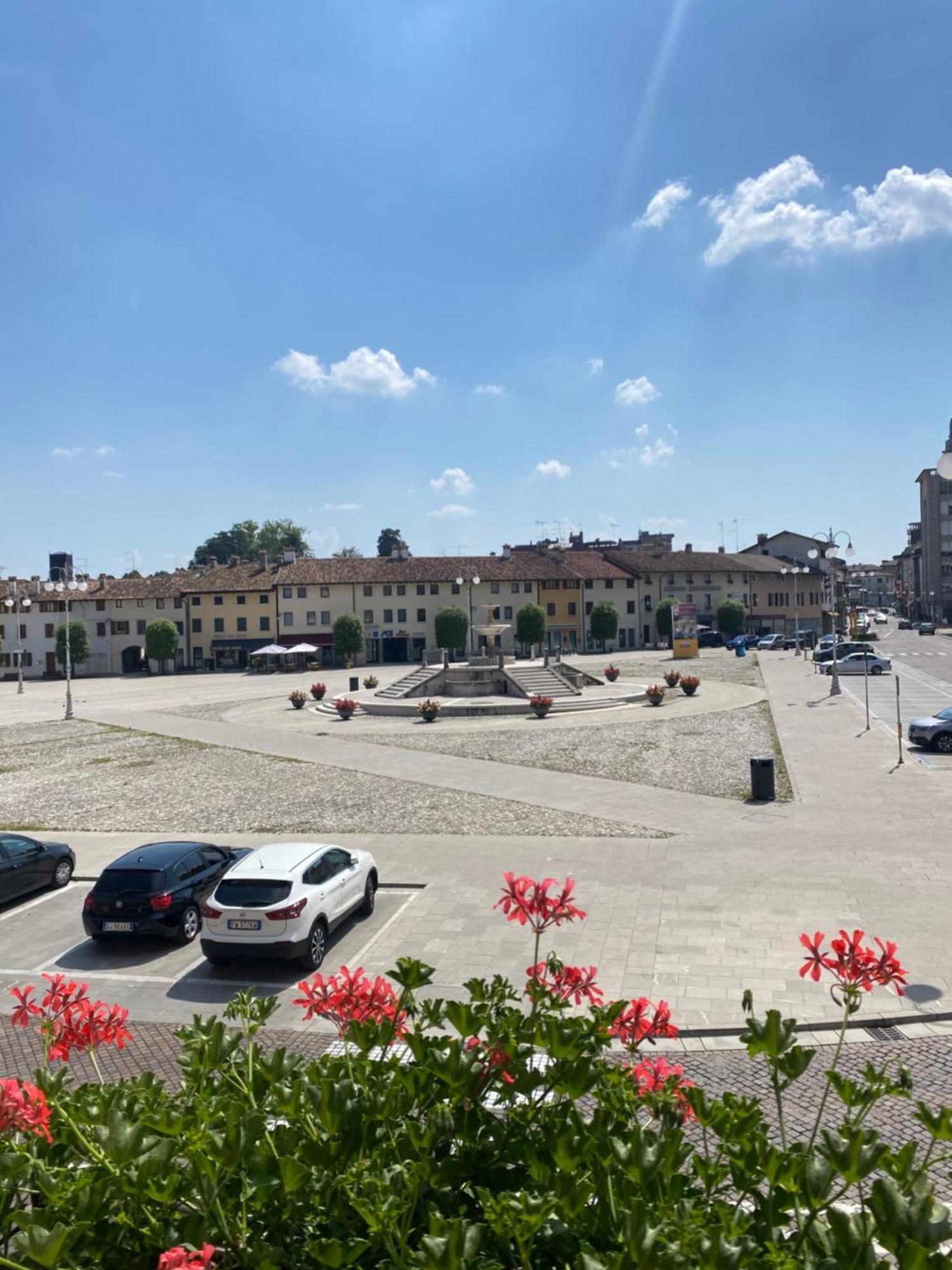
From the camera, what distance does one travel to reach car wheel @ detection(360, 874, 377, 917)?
524 inches

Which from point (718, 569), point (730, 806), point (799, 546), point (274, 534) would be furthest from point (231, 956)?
point (274, 534)

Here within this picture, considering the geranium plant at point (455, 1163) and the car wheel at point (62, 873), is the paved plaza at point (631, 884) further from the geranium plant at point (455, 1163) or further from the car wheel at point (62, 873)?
the geranium plant at point (455, 1163)

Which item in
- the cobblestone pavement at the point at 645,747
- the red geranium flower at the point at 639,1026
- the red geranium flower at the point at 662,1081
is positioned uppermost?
the red geranium flower at the point at 639,1026

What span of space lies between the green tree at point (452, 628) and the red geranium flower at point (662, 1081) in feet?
218

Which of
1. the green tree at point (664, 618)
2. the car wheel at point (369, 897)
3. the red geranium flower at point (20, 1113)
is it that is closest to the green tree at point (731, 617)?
the green tree at point (664, 618)

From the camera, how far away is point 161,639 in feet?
243

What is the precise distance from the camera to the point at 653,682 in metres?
50.0

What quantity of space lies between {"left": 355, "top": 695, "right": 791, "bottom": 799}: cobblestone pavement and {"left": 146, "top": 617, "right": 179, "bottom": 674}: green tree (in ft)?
148

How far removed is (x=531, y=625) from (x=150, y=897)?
60960 millimetres

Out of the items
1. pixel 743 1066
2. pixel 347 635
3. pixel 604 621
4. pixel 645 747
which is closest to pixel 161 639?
pixel 347 635

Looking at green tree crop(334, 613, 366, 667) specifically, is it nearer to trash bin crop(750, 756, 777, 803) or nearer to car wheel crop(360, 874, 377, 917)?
trash bin crop(750, 756, 777, 803)

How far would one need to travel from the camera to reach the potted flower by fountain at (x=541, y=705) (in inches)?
1469

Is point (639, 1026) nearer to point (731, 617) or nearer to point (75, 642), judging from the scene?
point (75, 642)

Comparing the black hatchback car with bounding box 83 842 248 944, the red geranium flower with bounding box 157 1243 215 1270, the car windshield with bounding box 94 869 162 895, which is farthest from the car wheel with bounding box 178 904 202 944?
the red geranium flower with bounding box 157 1243 215 1270
